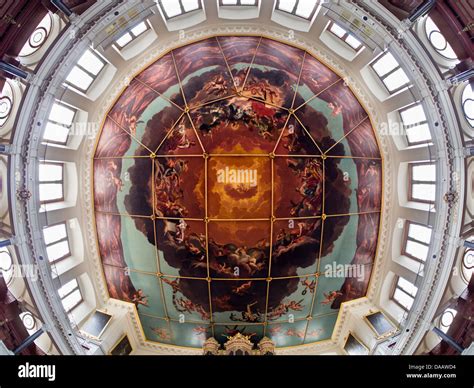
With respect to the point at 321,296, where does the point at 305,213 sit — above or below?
above

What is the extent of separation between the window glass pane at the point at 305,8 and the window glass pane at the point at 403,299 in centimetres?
1359

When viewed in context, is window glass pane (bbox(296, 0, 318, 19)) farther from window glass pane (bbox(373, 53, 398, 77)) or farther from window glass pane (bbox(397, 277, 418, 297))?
window glass pane (bbox(397, 277, 418, 297))

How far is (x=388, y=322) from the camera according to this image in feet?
55.9

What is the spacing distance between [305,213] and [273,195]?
1882 millimetres

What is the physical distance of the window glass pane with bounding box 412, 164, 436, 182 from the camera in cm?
1595

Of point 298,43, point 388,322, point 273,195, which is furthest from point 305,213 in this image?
point 298,43

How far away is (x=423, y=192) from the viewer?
651 inches

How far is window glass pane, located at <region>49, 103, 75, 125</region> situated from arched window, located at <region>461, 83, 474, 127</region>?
16239 mm

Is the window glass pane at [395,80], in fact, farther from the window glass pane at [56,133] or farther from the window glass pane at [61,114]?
the window glass pane at [56,133]

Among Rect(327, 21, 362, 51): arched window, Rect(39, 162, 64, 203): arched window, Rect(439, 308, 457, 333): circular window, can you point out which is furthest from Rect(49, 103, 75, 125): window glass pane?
Rect(439, 308, 457, 333): circular window

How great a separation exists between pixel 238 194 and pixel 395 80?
8.83 metres
